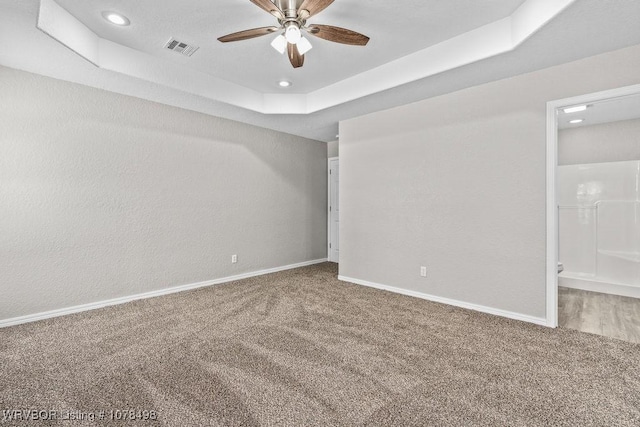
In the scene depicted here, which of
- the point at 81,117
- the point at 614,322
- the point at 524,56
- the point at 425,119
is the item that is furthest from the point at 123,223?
the point at 614,322

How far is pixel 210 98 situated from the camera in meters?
3.73

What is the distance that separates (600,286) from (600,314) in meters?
1.22

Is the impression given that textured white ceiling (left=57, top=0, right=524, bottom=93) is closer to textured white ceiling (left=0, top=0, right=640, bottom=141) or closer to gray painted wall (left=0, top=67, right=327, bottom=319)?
textured white ceiling (left=0, top=0, right=640, bottom=141)

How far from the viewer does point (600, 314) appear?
A: 324 centimetres

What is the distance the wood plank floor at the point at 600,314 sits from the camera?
110 inches

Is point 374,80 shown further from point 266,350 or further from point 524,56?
point 266,350

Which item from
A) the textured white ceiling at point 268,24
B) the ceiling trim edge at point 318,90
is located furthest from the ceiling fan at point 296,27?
the ceiling trim edge at point 318,90

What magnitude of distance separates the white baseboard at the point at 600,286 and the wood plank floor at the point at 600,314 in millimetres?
126

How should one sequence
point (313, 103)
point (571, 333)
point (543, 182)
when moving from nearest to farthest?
point (571, 333)
point (543, 182)
point (313, 103)

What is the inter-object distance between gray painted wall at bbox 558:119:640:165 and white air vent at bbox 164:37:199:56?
17.1 ft

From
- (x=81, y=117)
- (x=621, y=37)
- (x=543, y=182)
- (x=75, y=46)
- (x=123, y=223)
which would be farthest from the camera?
(x=123, y=223)

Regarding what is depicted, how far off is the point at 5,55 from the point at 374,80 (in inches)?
142

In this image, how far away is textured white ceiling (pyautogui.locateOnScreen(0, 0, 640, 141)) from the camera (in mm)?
2146

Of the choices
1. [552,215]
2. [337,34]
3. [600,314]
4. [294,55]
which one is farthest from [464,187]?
[294,55]
